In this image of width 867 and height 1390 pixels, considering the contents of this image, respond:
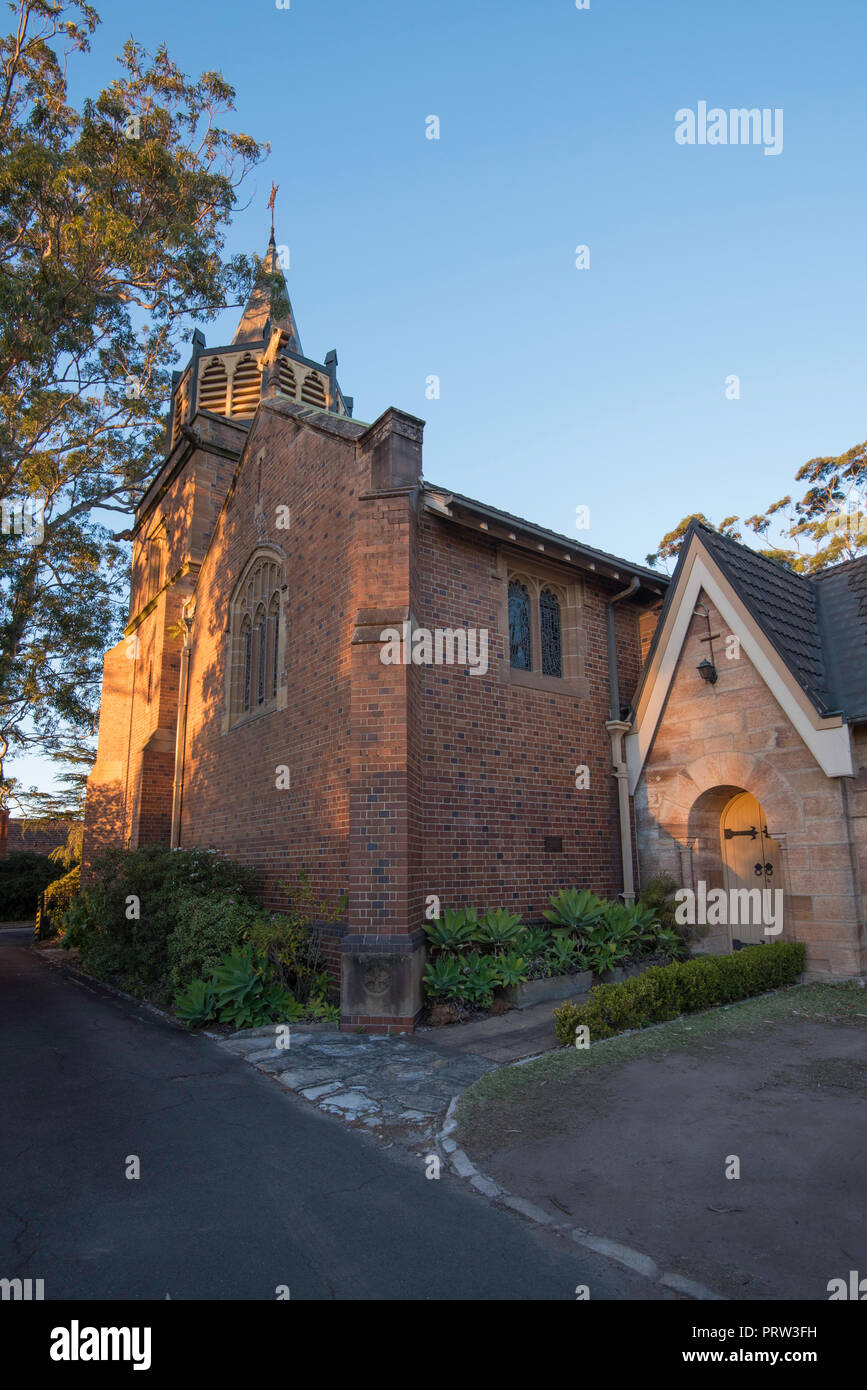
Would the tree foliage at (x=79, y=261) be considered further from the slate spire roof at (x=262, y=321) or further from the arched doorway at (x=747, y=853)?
the arched doorway at (x=747, y=853)

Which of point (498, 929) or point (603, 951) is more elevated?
point (498, 929)

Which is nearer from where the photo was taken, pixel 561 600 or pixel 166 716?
pixel 561 600

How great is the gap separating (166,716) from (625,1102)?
1424cm

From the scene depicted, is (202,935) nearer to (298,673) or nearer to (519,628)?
(298,673)

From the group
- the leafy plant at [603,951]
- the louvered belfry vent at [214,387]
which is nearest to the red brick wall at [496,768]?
the leafy plant at [603,951]

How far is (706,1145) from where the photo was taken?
453cm

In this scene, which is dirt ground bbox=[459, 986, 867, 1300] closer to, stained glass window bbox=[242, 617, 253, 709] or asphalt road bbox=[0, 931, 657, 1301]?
asphalt road bbox=[0, 931, 657, 1301]

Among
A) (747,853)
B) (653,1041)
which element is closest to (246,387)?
(747,853)

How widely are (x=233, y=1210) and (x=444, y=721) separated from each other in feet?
21.4

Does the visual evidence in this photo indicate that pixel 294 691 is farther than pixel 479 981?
Yes

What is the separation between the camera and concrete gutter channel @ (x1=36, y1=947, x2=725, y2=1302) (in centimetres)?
358
